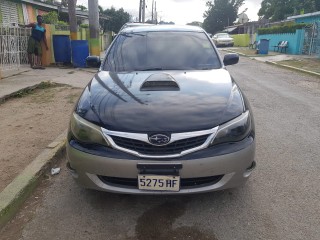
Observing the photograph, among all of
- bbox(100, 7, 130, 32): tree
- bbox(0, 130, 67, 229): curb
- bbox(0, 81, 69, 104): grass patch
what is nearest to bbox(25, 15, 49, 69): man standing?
bbox(0, 81, 69, 104): grass patch

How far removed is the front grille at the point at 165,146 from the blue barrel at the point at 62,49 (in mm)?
11532

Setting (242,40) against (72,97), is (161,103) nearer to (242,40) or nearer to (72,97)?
(72,97)

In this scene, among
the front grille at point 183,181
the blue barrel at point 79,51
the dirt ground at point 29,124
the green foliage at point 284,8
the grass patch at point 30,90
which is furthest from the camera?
the green foliage at point 284,8

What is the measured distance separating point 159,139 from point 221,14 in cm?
6512

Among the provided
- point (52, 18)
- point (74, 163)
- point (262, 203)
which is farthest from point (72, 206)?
point (52, 18)

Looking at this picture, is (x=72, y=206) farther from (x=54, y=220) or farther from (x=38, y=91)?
(x=38, y=91)

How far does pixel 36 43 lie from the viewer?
11750 millimetres

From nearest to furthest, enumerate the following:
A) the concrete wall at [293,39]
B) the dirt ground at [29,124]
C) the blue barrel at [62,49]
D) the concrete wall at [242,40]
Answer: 1. the dirt ground at [29,124]
2. the blue barrel at [62,49]
3. the concrete wall at [293,39]
4. the concrete wall at [242,40]

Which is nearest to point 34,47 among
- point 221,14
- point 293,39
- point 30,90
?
point 30,90

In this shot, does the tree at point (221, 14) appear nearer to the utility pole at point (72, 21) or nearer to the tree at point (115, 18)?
the tree at point (115, 18)

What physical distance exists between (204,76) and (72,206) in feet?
6.33

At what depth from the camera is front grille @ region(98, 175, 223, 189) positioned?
2.65 metres

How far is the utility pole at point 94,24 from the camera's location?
1345cm

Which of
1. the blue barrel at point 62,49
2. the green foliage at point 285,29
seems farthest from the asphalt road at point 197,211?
the green foliage at point 285,29
